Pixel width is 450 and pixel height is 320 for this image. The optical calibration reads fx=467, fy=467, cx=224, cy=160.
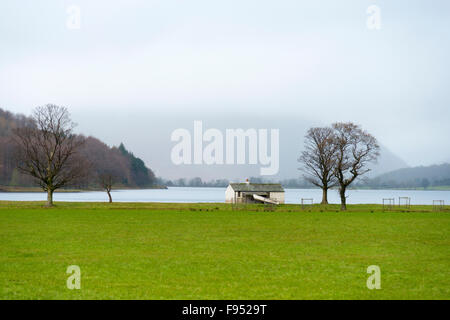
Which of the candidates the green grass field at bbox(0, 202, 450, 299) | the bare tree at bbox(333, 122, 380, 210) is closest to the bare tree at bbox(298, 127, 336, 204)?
the bare tree at bbox(333, 122, 380, 210)

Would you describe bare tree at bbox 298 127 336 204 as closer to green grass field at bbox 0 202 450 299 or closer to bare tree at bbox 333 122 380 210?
bare tree at bbox 333 122 380 210

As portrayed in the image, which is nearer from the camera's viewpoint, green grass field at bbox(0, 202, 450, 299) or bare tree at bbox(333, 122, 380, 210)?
green grass field at bbox(0, 202, 450, 299)

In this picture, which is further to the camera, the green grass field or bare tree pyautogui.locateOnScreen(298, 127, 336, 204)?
bare tree pyautogui.locateOnScreen(298, 127, 336, 204)

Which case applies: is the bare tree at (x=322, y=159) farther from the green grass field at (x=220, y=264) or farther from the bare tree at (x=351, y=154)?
the green grass field at (x=220, y=264)

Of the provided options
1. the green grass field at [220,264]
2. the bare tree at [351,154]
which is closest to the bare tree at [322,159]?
the bare tree at [351,154]

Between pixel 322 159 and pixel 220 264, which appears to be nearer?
pixel 220 264

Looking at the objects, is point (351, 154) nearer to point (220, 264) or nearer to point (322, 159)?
point (322, 159)

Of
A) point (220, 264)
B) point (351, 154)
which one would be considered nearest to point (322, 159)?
point (351, 154)

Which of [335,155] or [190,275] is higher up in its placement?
[335,155]

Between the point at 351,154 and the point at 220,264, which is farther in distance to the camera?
the point at 351,154

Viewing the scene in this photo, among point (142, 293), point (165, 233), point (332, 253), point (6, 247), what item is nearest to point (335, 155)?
point (165, 233)

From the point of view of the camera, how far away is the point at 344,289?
50.6 ft
